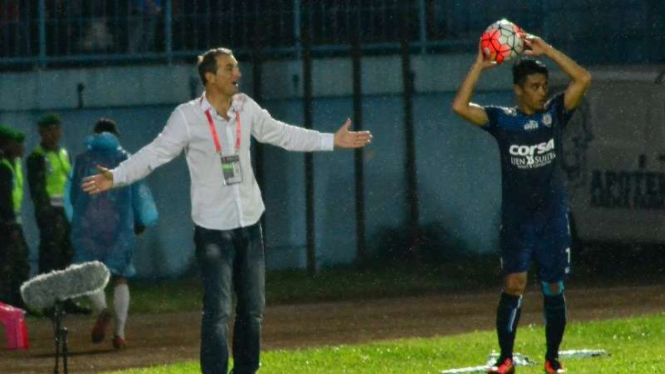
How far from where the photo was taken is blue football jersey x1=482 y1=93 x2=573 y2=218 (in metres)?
11.6

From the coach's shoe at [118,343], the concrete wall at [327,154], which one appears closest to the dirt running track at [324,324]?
the coach's shoe at [118,343]

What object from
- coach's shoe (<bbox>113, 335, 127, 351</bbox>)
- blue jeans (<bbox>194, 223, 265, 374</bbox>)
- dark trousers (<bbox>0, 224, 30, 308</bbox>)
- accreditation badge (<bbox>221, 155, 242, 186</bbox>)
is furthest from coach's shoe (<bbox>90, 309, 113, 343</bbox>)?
accreditation badge (<bbox>221, 155, 242, 186</bbox>)

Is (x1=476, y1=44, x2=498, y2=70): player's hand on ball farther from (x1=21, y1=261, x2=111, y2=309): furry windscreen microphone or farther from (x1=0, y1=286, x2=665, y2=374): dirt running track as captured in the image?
(x1=0, y1=286, x2=665, y2=374): dirt running track

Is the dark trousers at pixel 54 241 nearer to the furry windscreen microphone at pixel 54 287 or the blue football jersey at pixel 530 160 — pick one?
the furry windscreen microphone at pixel 54 287

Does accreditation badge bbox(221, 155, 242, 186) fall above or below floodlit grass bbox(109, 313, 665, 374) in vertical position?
above

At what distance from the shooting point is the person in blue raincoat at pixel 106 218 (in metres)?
15.8

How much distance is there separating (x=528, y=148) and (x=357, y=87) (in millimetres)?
10359

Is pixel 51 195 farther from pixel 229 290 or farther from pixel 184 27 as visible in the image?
pixel 229 290

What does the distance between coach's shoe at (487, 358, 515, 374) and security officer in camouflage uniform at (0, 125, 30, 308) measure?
7635 mm

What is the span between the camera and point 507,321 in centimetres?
1180

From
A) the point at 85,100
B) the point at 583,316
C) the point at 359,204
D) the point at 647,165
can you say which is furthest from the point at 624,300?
the point at 85,100

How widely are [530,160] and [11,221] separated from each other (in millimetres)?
8207

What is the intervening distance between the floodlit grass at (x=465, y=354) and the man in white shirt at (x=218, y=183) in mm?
1902

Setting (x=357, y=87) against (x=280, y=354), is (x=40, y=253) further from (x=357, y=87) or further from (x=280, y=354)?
(x=280, y=354)
